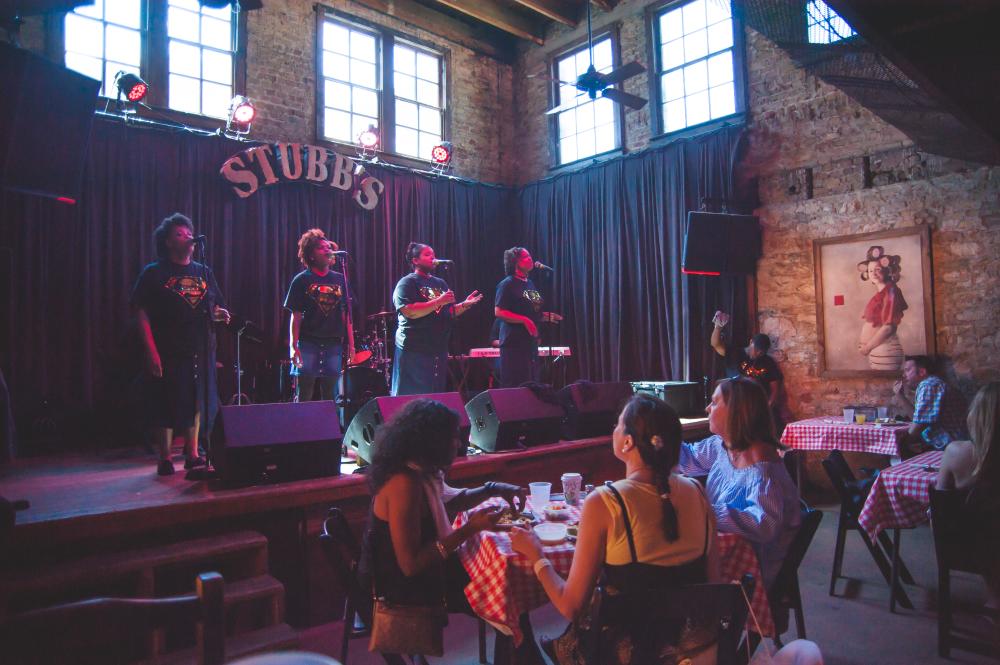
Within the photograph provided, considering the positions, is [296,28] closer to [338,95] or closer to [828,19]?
[338,95]

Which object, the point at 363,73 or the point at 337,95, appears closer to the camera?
the point at 337,95

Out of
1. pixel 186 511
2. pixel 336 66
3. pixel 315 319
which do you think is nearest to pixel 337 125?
pixel 336 66

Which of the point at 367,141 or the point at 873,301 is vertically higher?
the point at 367,141

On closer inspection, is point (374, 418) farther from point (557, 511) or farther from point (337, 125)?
point (337, 125)

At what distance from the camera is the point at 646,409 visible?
203 cm

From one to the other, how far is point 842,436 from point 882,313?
5.49 feet

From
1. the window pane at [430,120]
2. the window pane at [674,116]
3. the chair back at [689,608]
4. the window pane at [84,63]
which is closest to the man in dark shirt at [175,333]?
the chair back at [689,608]

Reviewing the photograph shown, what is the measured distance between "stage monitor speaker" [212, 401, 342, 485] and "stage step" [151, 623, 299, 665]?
905 mm

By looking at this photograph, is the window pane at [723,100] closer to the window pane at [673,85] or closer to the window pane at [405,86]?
the window pane at [673,85]

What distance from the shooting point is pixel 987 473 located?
9.89ft

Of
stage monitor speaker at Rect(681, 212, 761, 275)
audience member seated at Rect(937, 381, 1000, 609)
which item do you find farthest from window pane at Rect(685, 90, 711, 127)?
audience member seated at Rect(937, 381, 1000, 609)

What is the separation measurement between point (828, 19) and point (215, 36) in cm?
660

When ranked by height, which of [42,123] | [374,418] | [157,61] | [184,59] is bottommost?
[374,418]

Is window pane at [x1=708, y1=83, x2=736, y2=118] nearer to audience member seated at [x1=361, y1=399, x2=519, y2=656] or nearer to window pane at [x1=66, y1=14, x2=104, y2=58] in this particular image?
audience member seated at [x1=361, y1=399, x2=519, y2=656]
